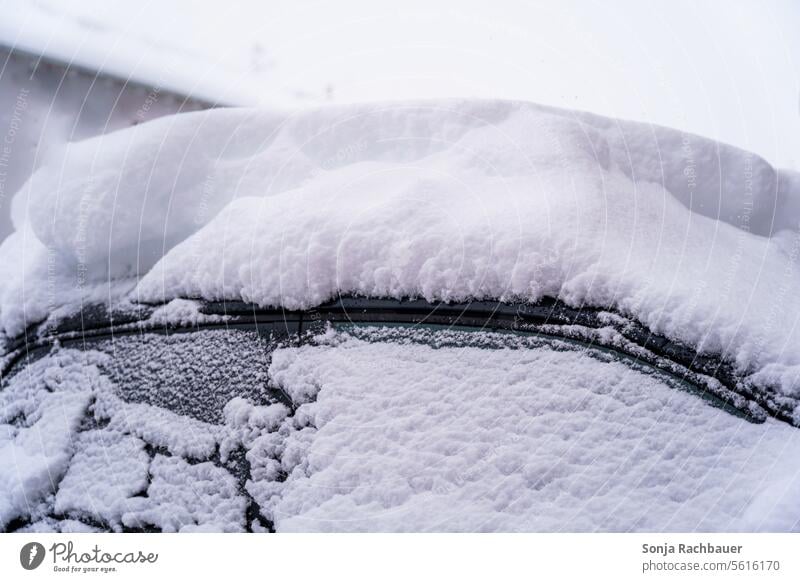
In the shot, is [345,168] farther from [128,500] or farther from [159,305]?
[128,500]

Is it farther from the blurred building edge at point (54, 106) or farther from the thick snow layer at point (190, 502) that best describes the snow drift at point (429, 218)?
the thick snow layer at point (190, 502)

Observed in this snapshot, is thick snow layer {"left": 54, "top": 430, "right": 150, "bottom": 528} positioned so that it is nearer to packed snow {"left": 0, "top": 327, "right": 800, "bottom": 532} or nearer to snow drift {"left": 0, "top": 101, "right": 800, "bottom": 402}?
packed snow {"left": 0, "top": 327, "right": 800, "bottom": 532}

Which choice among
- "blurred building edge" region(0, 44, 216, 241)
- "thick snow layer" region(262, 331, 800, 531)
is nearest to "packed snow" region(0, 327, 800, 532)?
"thick snow layer" region(262, 331, 800, 531)

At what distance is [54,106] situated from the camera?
3.02 ft

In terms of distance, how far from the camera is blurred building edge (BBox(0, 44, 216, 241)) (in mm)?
895

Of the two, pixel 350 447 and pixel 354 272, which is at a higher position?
pixel 354 272

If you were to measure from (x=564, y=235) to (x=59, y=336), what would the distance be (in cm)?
83

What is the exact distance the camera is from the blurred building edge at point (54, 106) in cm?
90

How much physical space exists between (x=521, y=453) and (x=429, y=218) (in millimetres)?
356

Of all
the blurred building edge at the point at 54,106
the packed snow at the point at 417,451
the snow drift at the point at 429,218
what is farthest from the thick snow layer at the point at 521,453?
the blurred building edge at the point at 54,106

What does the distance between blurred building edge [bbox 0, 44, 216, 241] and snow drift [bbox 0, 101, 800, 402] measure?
0.02 metres

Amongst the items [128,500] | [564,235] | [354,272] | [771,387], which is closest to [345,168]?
[354,272]

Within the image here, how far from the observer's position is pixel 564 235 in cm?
79

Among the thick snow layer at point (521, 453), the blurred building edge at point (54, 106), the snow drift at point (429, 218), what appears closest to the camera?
the thick snow layer at point (521, 453)
